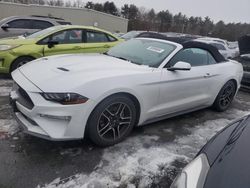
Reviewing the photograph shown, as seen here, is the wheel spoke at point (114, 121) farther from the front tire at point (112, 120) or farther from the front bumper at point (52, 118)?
the front bumper at point (52, 118)

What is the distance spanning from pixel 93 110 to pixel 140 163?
82 cm

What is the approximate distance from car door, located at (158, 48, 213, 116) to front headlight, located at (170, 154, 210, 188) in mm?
1861

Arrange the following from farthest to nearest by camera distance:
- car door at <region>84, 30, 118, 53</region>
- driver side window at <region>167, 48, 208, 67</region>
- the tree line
Answer: the tree line → car door at <region>84, 30, 118, 53</region> → driver side window at <region>167, 48, 208, 67</region>

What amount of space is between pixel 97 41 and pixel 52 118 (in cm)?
479

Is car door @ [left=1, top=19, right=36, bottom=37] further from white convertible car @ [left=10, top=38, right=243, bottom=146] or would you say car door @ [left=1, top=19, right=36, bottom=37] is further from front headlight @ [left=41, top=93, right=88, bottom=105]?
front headlight @ [left=41, top=93, right=88, bottom=105]

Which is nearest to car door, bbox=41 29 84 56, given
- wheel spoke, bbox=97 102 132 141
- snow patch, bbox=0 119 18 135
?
snow patch, bbox=0 119 18 135

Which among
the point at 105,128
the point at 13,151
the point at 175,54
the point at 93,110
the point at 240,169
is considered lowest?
the point at 13,151

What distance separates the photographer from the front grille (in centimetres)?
285

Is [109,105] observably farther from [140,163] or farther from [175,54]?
[175,54]

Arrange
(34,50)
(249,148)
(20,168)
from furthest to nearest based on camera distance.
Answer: (34,50)
(20,168)
(249,148)

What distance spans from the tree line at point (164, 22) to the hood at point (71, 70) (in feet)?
165

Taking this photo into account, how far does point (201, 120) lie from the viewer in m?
4.50

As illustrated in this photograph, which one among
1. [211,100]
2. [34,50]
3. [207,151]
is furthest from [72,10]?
[207,151]

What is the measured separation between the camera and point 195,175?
160 centimetres
